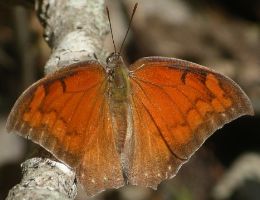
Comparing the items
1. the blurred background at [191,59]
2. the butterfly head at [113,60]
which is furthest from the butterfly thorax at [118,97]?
the blurred background at [191,59]

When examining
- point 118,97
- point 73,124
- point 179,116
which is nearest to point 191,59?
point 118,97

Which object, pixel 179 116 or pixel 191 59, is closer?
pixel 179 116

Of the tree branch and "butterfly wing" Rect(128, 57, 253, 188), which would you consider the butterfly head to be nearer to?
the tree branch

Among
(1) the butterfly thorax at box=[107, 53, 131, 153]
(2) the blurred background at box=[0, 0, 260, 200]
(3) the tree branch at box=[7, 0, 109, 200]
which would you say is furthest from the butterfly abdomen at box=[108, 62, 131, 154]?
(2) the blurred background at box=[0, 0, 260, 200]

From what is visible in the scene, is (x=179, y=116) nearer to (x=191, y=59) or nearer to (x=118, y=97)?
(x=118, y=97)

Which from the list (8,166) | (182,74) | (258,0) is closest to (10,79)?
(8,166)

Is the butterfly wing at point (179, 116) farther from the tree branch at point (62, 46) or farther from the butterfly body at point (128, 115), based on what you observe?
the tree branch at point (62, 46)
